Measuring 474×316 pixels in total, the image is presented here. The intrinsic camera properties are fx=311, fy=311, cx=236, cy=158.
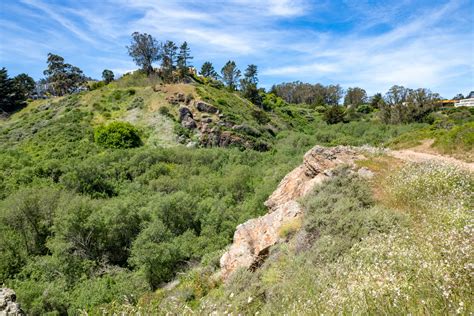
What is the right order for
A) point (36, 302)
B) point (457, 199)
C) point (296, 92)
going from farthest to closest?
point (296, 92)
point (36, 302)
point (457, 199)

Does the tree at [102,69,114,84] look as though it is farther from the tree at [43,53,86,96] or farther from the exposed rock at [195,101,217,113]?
the exposed rock at [195,101,217,113]

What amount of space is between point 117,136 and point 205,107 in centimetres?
1324

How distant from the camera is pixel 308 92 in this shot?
4173 inches

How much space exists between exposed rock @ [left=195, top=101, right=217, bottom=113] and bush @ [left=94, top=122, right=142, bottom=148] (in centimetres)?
994

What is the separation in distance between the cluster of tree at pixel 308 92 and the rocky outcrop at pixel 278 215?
297 ft

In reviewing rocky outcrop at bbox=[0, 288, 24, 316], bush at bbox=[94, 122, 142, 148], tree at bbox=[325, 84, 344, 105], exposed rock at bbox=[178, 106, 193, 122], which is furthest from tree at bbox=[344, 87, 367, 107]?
rocky outcrop at bbox=[0, 288, 24, 316]

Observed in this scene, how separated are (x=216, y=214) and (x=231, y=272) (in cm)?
1087

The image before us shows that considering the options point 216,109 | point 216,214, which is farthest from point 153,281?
point 216,109

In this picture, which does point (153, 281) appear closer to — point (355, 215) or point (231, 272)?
point (231, 272)

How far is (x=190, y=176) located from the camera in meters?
29.1

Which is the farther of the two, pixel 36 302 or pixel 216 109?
pixel 216 109

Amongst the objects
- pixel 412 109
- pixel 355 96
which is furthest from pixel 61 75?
pixel 355 96

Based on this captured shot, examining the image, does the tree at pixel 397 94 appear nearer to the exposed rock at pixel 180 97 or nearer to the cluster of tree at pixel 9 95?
the exposed rock at pixel 180 97

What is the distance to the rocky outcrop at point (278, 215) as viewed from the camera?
949 cm
